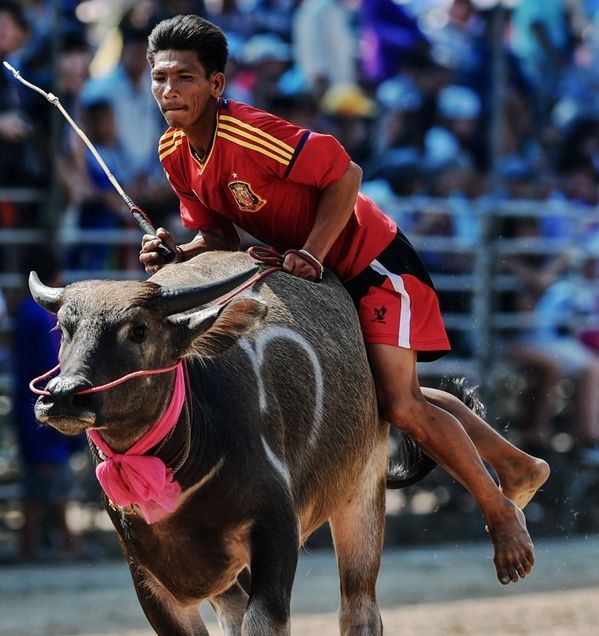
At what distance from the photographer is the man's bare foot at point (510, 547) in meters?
5.79

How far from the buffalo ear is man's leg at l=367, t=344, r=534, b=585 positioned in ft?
3.06

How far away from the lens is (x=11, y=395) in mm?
9695

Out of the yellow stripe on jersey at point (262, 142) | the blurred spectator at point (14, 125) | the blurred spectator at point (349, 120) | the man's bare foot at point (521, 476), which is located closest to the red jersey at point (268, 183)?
the yellow stripe on jersey at point (262, 142)

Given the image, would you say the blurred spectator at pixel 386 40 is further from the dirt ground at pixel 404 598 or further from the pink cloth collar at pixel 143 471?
the pink cloth collar at pixel 143 471

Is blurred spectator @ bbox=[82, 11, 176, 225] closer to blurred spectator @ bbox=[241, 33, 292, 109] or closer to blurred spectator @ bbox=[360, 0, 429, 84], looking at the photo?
blurred spectator @ bbox=[241, 33, 292, 109]

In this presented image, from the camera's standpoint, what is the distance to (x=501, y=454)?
6.28 meters

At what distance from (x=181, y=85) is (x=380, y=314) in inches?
49.7

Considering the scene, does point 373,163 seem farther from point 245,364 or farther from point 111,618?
point 245,364

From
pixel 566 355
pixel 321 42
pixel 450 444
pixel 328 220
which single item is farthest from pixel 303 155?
pixel 566 355

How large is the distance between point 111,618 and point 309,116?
167 inches

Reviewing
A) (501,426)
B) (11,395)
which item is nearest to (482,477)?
(11,395)

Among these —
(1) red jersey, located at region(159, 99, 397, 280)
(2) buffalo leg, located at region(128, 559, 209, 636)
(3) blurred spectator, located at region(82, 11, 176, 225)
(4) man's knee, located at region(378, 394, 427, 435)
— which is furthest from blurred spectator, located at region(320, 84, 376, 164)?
(2) buffalo leg, located at region(128, 559, 209, 636)

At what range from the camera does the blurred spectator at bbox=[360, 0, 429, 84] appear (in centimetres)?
1159

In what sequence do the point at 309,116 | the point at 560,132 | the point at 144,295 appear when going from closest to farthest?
the point at 144,295 → the point at 309,116 → the point at 560,132
